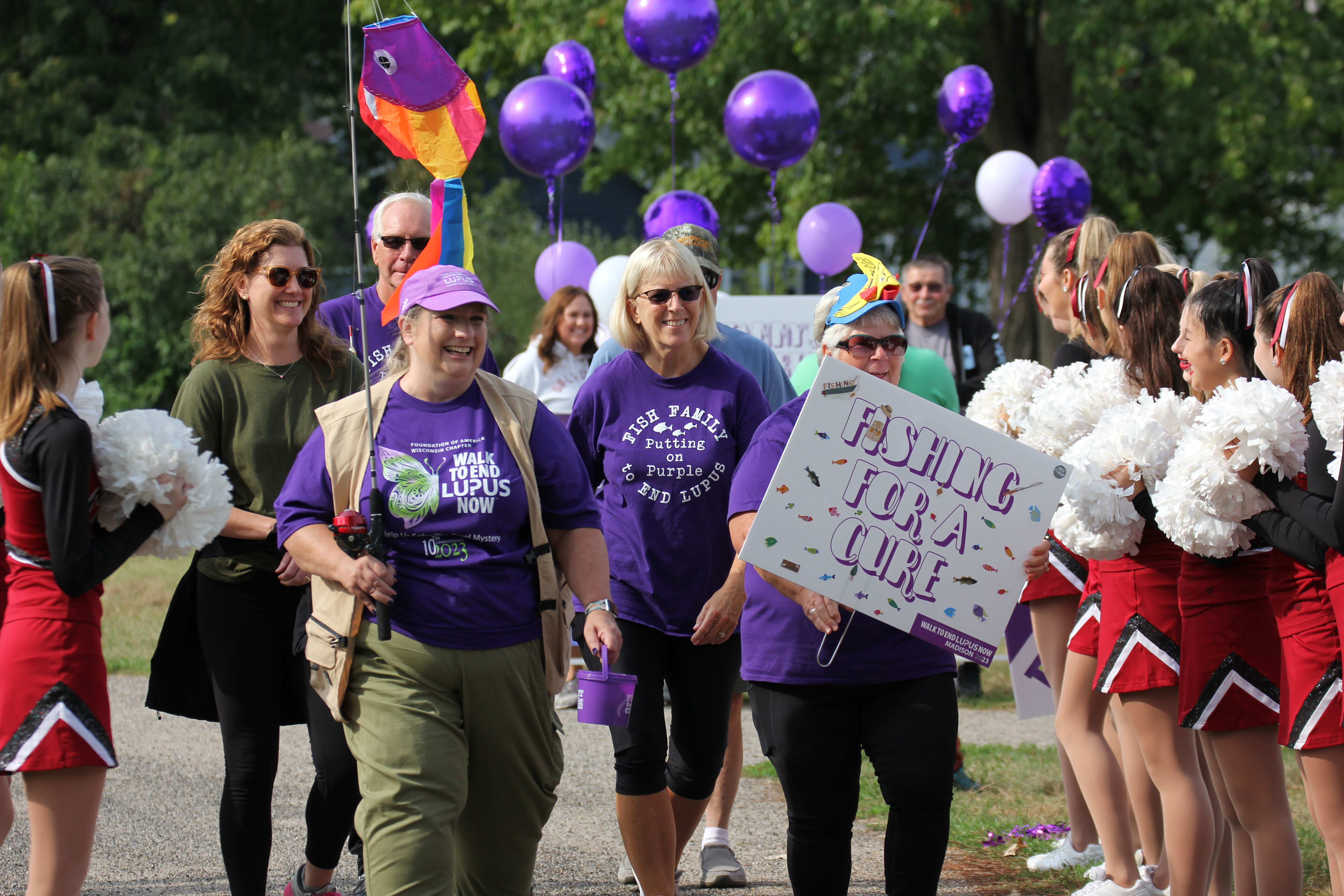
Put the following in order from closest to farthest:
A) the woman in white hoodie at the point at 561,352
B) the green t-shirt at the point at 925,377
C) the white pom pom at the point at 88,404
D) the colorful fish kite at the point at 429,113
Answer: the white pom pom at the point at 88,404 → the colorful fish kite at the point at 429,113 → the green t-shirt at the point at 925,377 → the woman in white hoodie at the point at 561,352

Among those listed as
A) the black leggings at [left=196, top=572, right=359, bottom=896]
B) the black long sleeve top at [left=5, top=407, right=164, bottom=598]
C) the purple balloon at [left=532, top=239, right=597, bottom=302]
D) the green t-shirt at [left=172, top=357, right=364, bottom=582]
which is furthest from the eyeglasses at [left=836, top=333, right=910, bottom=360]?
the purple balloon at [left=532, top=239, right=597, bottom=302]

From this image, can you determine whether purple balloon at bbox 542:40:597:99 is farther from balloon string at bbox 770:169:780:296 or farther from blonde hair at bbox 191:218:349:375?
blonde hair at bbox 191:218:349:375

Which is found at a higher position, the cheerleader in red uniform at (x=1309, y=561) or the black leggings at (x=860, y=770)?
the cheerleader in red uniform at (x=1309, y=561)

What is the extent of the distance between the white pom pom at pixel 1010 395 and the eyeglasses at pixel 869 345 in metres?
1.01

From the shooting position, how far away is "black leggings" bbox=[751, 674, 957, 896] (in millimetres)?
3473

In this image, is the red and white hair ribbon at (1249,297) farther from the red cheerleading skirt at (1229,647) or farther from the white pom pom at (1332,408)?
the red cheerleading skirt at (1229,647)

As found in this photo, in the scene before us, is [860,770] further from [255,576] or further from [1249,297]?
[255,576]

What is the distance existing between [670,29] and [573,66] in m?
1.32

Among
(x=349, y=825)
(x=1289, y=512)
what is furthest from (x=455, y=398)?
(x=1289, y=512)

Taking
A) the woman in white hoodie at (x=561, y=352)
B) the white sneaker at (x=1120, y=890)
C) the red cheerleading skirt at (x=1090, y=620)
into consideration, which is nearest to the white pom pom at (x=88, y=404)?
the red cheerleading skirt at (x=1090, y=620)

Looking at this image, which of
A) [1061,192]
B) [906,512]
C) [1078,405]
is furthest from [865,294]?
[1061,192]

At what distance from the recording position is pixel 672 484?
167 inches

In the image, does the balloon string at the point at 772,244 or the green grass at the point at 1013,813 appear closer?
the green grass at the point at 1013,813

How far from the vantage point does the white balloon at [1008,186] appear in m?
10.0
